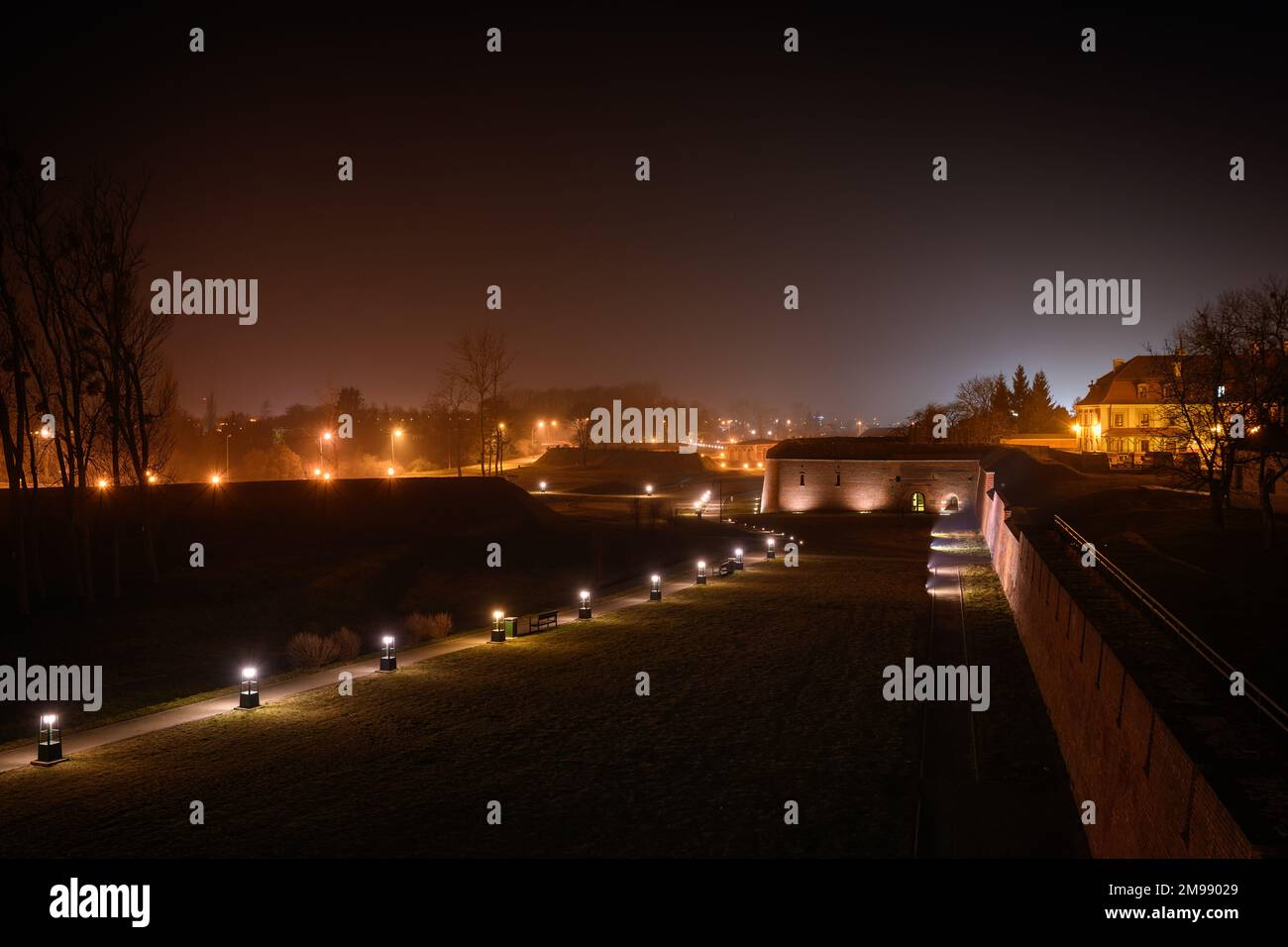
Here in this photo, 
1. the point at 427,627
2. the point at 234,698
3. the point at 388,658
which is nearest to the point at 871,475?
A: the point at 427,627

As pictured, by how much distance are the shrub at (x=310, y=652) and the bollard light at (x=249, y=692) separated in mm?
5452

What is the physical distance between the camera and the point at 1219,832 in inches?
259

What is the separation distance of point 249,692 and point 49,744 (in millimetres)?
3751

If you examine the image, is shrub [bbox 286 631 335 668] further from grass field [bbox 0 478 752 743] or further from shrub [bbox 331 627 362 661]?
grass field [bbox 0 478 752 743]

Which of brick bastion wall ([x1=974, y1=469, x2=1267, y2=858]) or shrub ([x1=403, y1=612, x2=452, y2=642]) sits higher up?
brick bastion wall ([x1=974, y1=469, x2=1267, y2=858])

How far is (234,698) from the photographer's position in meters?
17.6

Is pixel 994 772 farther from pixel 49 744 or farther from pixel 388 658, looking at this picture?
pixel 49 744

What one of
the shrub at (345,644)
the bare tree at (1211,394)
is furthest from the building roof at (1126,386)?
the shrub at (345,644)

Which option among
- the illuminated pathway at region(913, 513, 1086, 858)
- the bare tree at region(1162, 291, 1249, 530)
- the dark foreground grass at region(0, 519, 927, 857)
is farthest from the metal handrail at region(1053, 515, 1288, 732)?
the bare tree at region(1162, 291, 1249, 530)

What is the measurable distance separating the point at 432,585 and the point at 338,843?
2319 centimetres

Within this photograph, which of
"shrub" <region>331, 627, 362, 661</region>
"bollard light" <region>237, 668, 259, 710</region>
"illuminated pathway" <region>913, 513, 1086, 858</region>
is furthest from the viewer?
"shrub" <region>331, 627, 362, 661</region>

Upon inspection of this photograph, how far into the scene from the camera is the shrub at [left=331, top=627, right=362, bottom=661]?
25.2 meters

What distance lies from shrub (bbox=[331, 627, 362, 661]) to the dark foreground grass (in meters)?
5.04
